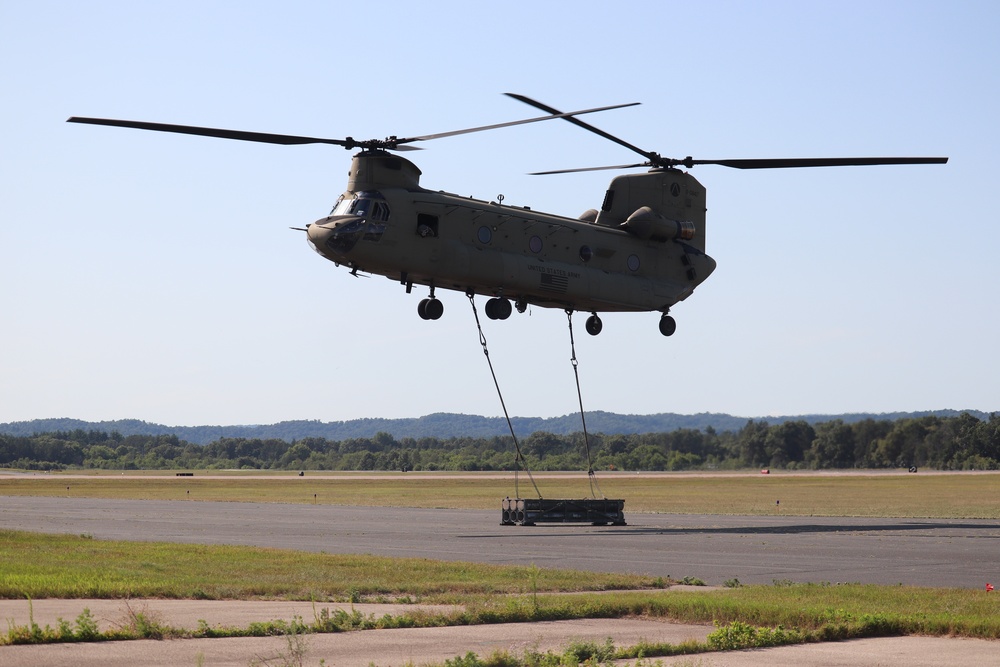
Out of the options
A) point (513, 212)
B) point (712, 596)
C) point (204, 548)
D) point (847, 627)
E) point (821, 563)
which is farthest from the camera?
point (513, 212)

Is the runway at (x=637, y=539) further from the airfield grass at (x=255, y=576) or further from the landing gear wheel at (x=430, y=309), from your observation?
the landing gear wheel at (x=430, y=309)

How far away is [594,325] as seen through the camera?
40312mm

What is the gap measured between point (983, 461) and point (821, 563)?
132 metres

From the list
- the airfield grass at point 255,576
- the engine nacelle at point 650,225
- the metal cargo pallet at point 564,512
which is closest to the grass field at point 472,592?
the airfield grass at point 255,576

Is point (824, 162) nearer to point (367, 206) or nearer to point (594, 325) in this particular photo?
point (594, 325)

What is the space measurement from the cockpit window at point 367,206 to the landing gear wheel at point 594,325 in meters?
9.47

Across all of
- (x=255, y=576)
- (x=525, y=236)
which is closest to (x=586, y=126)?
(x=525, y=236)

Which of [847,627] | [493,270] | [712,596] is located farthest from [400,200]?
[847,627]

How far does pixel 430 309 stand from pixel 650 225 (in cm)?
A: 883

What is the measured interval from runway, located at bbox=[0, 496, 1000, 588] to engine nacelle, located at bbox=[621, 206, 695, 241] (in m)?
9.73

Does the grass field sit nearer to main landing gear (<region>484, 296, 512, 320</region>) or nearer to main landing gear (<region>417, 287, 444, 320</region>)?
main landing gear (<region>417, 287, 444, 320</region>)

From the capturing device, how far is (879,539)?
1351 inches

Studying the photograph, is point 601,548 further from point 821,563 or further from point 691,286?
point 691,286

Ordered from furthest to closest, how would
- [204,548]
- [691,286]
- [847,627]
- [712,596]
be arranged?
[691,286], [204,548], [712,596], [847,627]
